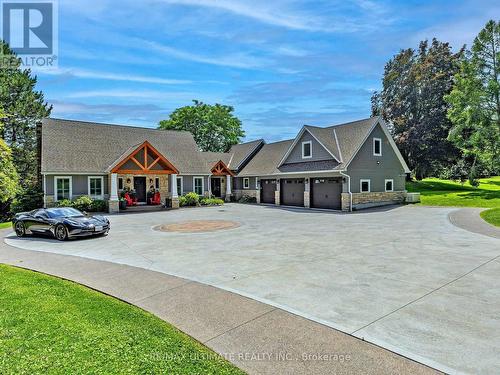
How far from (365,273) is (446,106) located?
40.7 meters

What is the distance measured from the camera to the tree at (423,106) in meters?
39.0

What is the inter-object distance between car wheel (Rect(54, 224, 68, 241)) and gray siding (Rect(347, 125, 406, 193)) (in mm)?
18674

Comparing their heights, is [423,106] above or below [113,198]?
above

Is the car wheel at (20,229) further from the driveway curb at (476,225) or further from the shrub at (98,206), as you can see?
the driveway curb at (476,225)

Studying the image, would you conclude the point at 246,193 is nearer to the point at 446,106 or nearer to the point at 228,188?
the point at 228,188

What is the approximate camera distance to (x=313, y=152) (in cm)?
2619

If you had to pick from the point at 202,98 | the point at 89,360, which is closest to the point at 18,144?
the point at 202,98

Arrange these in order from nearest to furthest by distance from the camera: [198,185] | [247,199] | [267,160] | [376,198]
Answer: [376,198] → [198,185] → [247,199] → [267,160]

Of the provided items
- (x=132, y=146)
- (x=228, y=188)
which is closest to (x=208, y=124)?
(x=228, y=188)

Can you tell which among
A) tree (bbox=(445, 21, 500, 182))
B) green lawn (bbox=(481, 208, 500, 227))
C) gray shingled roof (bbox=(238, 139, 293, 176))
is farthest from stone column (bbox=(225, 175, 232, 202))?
tree (bbox=(445, 21, 500, 182))

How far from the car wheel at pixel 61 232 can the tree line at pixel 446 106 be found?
3678 cm

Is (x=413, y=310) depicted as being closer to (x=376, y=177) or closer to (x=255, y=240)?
(x=255, y=240)

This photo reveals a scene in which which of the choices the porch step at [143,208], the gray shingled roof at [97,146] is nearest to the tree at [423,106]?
the gray shingled roof at [97,146]

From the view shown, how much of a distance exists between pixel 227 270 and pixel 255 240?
164 inches
